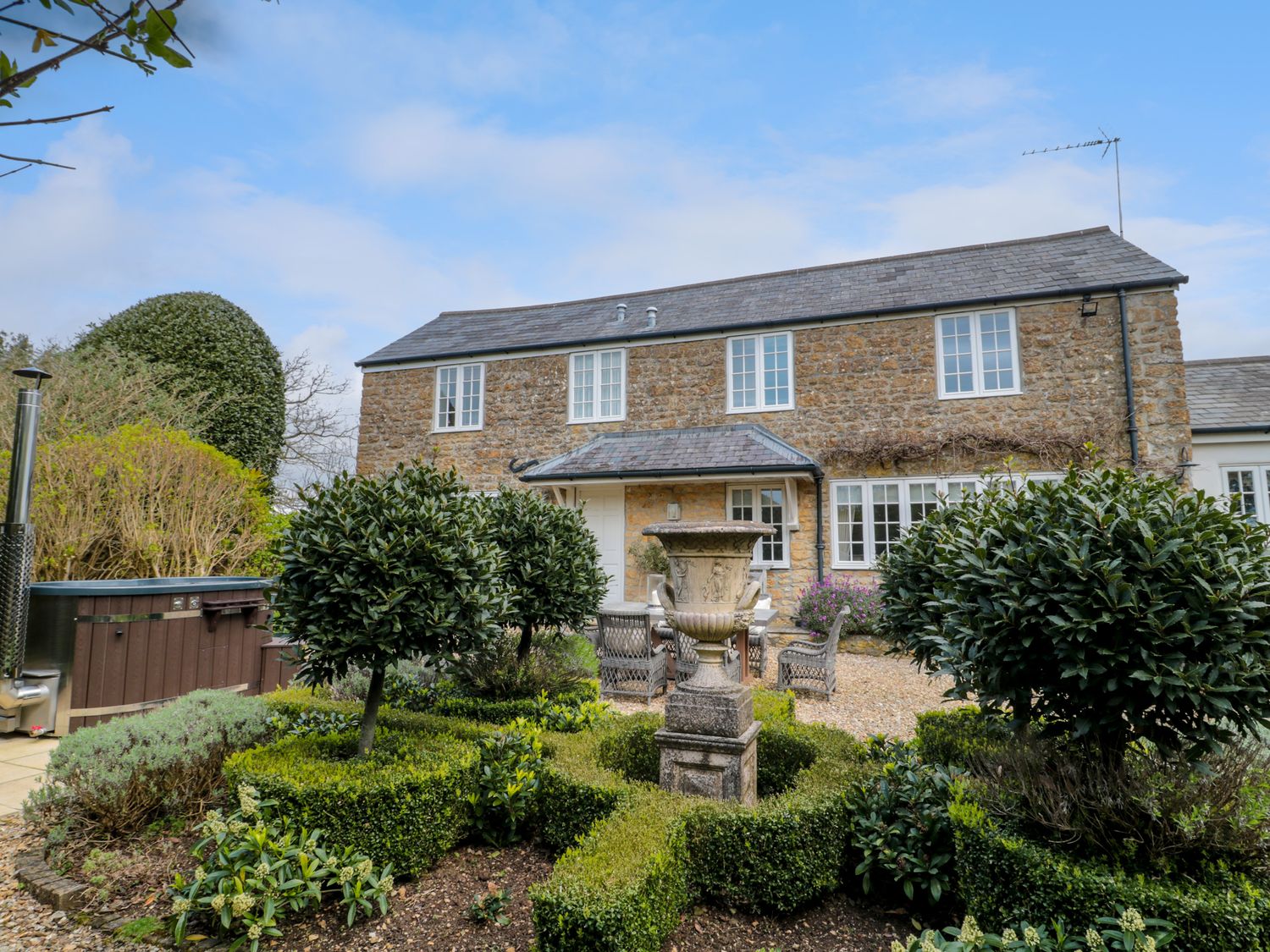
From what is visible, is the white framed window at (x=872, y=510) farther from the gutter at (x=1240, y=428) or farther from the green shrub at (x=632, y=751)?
the green shrub at (x=632, y=751)

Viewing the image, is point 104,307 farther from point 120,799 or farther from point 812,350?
point 812,350

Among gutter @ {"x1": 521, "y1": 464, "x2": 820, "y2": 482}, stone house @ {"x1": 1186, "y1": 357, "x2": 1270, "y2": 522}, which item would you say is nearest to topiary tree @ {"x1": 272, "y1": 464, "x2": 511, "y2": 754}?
gutter @ {"x1": 521, "y1": 464, "x2": 820, "y2": 482}

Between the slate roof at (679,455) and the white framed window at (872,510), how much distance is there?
112 centimetres

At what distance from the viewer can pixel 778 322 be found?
13.3 m

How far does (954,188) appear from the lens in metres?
10.1

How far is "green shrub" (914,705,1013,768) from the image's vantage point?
3.87m

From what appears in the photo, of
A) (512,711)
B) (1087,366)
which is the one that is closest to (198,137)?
(512,711)

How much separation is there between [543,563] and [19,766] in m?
4.48

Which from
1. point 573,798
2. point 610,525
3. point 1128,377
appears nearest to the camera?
point 573,798

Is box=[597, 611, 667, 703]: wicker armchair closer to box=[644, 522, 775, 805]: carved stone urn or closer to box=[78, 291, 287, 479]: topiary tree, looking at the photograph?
box=[644, 522, 775, 805]: carved stone urn

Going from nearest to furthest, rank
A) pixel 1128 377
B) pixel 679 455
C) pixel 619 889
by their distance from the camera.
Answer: pixel 619 889, pixel 1128 377, pixel 679 455

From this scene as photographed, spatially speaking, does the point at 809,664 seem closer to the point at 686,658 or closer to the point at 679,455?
the point at 686,658

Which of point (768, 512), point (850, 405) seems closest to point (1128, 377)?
point (850, 405)

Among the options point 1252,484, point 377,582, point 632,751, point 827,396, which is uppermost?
point 827,396
